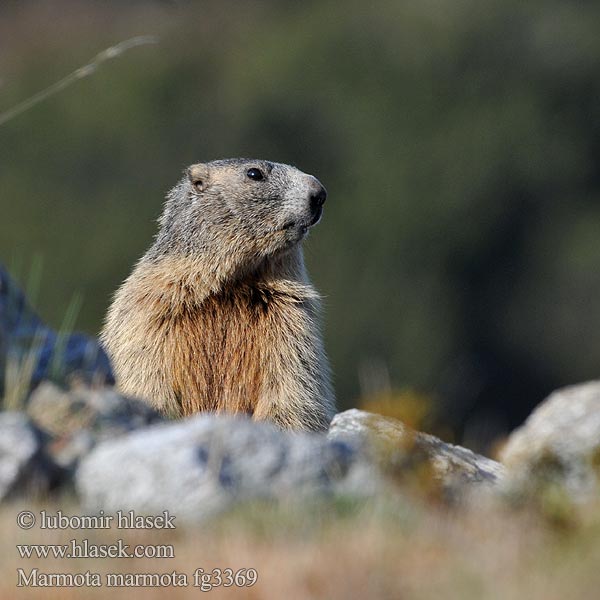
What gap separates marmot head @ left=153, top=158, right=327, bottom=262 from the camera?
34.5ft

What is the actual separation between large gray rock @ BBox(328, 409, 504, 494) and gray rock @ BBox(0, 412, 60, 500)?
57.6 inches

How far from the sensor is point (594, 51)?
58.6m

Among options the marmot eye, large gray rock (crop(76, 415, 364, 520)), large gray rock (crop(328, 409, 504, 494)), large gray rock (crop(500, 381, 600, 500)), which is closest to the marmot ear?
the marmot eye

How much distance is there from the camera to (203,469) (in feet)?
19.2

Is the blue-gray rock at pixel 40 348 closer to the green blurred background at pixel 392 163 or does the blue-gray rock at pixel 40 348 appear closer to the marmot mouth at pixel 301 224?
the marmot mouth at pixel 301 224

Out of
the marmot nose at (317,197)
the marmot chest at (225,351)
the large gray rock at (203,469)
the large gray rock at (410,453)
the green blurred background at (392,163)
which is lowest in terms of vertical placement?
the green blurred background at (392,163)

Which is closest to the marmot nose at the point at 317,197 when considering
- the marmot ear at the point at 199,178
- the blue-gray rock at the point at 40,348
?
the marmot ear at the point at 199,178

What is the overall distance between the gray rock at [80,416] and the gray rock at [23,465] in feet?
0.57

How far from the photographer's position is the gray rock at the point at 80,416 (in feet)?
20.4

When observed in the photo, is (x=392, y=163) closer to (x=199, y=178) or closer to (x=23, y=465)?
(x=199, y=178)

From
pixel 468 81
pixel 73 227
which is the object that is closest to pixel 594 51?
pixel 468 81

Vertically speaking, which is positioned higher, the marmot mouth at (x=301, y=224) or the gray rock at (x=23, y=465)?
→ the gray rock at (x=23, y=465)

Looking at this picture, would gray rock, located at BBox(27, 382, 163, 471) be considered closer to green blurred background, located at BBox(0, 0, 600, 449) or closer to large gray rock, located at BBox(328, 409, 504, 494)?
large gray rock, located at BBox(328, 409, 504, 494)

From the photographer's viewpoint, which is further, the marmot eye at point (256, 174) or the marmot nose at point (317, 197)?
the marmot eye at point (256, 174)
